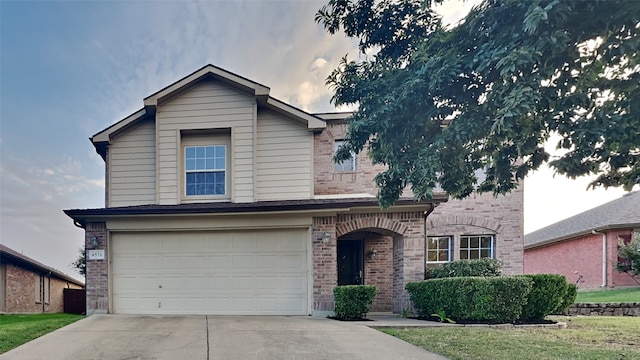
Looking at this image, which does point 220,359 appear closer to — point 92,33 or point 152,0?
point 152,0

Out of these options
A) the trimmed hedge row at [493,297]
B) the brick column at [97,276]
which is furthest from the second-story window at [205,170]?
the trimmed hedge row at [493,297]

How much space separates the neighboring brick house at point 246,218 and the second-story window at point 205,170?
0.10ft

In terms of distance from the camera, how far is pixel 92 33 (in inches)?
482

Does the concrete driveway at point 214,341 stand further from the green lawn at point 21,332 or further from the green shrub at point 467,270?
the green shrub at point 467,270

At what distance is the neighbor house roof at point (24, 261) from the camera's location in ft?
48.8

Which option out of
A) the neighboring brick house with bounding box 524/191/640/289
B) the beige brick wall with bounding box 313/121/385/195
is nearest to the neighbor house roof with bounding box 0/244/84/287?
the beige brick wall with bounding box 313/121/385/195

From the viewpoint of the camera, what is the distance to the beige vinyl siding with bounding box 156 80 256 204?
1071 centimetres

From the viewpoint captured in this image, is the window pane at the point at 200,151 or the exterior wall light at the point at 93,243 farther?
the window pane at the point at 200,151

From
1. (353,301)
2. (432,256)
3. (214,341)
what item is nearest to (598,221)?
(432,256)

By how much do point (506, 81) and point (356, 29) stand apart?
289 cm

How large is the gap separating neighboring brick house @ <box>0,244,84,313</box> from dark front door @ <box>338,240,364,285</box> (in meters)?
13.4

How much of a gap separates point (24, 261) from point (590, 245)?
27165 mm

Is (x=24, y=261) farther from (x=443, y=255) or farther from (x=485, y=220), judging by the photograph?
(x=485, y=220)

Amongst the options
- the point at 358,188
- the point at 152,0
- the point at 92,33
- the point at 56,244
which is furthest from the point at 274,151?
the point at 56,244
